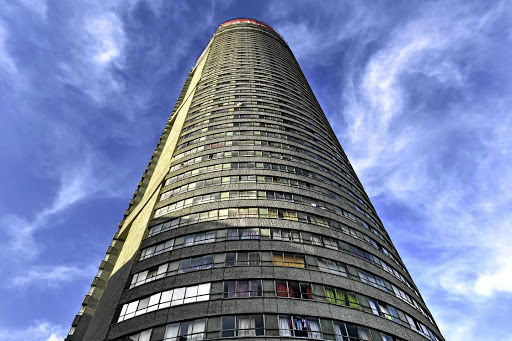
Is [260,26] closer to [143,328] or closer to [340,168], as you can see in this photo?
[340,168]

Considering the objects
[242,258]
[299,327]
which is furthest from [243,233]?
[299,327]

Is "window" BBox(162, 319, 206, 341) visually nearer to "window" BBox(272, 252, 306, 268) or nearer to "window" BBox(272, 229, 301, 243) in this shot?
"window" BBox(272, 252, 306, 268)

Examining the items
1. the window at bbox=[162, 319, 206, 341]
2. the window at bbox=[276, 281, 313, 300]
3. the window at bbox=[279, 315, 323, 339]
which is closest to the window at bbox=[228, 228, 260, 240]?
the window at bbox=[276, 281, 313, 300]

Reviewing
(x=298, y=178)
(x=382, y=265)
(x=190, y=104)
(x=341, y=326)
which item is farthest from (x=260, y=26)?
(x=341, y=326)

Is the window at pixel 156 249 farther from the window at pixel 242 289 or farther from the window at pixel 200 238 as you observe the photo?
the window at pixel 242 289

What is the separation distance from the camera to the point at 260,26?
327 ft

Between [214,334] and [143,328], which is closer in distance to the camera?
[214,334]

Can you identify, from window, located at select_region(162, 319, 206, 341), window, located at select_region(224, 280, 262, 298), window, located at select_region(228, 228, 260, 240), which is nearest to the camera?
window, located at select_region(162, 319, 206, 341)

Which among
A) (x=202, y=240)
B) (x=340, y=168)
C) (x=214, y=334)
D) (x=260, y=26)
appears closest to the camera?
(x=214, y=334)

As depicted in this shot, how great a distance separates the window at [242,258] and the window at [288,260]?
1.49 meters

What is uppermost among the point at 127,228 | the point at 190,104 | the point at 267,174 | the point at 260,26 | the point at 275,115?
the point at 260,26

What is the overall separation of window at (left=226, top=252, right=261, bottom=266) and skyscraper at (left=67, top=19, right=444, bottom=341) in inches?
3.4

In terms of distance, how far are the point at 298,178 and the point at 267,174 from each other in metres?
3.78

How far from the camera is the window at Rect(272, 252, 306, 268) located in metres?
29.1
